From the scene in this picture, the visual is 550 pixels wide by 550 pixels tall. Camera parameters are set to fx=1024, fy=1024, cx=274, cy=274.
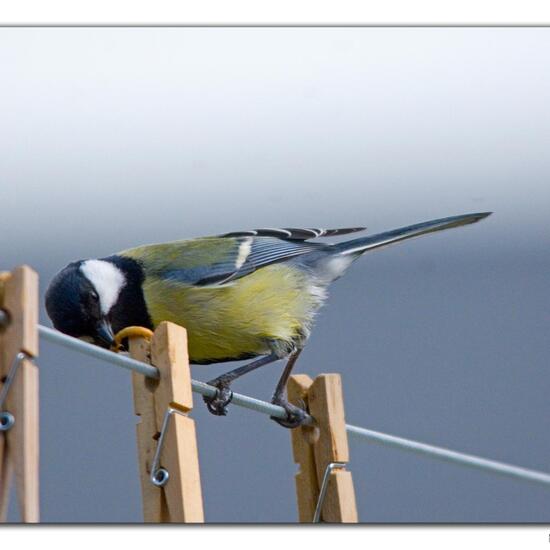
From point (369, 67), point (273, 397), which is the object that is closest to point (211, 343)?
point (273, 397)

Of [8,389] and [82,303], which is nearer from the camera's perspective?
[8,389]

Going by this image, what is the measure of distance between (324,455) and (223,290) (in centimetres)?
48

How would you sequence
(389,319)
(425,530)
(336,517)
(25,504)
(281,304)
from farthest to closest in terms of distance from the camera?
(389,319)
(281,304)
(425,530)
(336,517)
(25,504)

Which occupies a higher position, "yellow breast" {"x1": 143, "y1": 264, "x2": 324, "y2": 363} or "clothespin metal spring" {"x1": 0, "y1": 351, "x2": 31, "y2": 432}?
"yellow breast" {"x1": 143, "y1": 264, "x2": 324, "y2": 363}

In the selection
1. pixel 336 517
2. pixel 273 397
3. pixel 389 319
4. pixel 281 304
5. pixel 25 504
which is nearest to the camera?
pixel 25 504

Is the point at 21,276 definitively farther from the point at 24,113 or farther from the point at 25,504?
the point at 24,113

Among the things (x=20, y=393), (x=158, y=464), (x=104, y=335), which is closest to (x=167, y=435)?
(x=158, y=464)

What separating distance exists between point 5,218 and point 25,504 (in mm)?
921

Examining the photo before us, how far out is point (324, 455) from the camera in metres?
1.44

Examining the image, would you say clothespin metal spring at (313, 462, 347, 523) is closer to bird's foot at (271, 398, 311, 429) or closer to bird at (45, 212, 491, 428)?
bird's foot at (271, 398, 311, 429)

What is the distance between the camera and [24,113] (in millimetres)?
1891

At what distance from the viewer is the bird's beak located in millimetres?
1745

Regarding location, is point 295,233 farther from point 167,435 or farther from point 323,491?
point 167,435

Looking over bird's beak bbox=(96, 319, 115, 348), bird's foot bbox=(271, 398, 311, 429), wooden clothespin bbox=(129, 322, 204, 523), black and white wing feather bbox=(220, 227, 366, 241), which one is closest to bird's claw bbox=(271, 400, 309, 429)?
bird's foot bbox=(271, 398, 311, 429)
